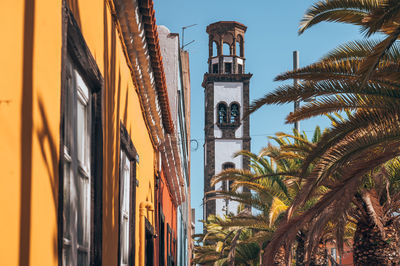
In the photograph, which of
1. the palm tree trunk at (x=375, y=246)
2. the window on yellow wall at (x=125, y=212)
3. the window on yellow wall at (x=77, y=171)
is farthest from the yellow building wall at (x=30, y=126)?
the palm tree trunk at (x=375, y=246)

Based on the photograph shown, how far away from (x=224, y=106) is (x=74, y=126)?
66.8 meters

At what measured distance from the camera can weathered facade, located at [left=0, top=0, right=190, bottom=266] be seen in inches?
125

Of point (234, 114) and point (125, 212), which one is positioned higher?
point (234, 114)

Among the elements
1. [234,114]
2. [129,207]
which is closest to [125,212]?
[129,207]

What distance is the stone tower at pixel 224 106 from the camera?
68.6 m

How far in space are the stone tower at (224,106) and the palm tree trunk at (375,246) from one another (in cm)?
4980

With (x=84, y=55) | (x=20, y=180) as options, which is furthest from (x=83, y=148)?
(x=20, y=180)

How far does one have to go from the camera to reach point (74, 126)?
5176 mm

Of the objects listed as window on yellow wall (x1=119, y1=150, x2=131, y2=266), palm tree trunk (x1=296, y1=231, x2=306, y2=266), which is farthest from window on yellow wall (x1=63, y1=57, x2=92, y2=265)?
palm tree trunk (x1=296, y1=231, x2=306, y2=266)

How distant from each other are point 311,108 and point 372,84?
4.65 feet

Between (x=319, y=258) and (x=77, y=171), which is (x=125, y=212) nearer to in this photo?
(x=77, y=171)

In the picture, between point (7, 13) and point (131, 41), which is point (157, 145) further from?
point (7, 13)

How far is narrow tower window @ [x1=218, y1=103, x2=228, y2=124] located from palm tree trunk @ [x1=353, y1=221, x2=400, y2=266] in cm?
5515

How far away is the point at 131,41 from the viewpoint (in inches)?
328
